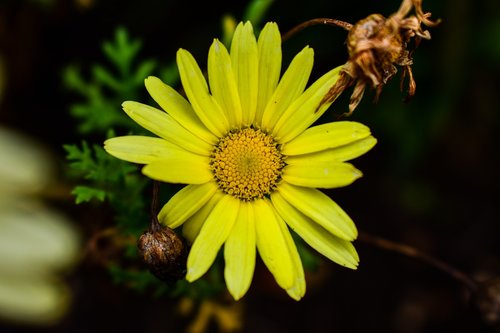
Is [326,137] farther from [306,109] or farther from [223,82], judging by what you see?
[223,82]

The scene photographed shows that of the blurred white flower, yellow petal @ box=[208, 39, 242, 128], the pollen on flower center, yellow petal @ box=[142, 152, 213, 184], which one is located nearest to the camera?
yellow petal @ box=[142, 152, 213, 184]

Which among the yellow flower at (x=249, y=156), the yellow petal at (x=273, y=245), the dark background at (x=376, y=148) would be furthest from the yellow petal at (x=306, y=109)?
the dark background at (x=376, y=148)

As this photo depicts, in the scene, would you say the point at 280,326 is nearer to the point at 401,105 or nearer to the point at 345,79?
the point at 401,105

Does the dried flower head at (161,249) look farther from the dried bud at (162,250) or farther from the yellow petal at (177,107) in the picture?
the yellow petal at (177,107)

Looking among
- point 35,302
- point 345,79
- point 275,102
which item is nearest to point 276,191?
point 275,102

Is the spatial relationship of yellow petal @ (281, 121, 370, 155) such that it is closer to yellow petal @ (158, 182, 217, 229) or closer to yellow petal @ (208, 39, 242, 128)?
yellow petal @ (208, 39, 242, 128)

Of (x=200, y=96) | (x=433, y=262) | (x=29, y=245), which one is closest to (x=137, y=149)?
(x=200, y=96)

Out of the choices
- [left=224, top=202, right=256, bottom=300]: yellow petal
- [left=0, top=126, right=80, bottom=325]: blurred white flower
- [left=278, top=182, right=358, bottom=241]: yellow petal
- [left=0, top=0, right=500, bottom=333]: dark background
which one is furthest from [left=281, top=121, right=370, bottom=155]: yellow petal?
[left=0, top=126, right=80, bottom=325]: blurred white flower
